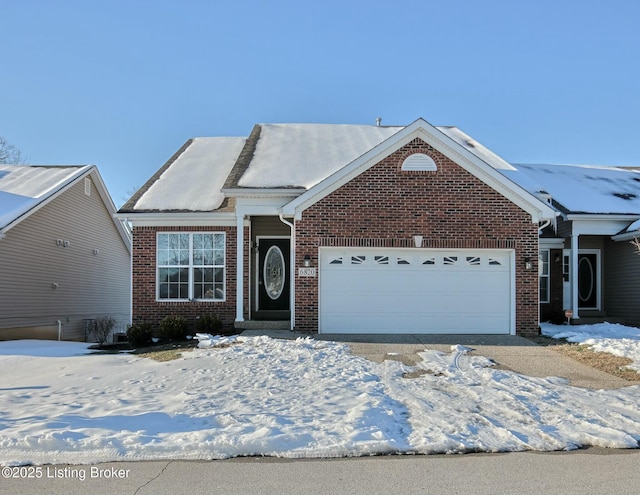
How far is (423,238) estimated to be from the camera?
557 inches

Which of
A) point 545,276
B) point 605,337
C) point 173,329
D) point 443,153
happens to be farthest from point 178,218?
point 545,276

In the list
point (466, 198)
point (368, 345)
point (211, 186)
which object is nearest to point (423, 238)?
point (466, 198)

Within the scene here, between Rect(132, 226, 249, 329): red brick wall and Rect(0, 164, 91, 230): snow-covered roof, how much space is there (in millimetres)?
4171

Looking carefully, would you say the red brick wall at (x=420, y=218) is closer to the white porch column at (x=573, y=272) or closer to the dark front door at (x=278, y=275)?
the dark front door at (x=278, y=275)

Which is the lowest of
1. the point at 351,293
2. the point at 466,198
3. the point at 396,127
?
the point at 351,293

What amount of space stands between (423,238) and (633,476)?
353 inches

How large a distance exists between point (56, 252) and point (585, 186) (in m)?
17.9

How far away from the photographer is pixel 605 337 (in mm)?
13773

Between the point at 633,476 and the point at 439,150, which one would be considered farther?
the point at 439,150

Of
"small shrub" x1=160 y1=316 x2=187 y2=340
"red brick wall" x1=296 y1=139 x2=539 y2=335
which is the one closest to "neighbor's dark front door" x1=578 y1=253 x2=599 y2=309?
"red brick wall" x1=296 y1=139 x2=539 y2=335

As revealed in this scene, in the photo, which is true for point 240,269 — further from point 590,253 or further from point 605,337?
point 590,253

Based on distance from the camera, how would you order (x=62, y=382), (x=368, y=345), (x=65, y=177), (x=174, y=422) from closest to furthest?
(x=174, y=422)
(x=62, y=382)
(x=368, y=345)
(x=65, y=177)

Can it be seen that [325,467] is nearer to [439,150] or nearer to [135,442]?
[135,442]

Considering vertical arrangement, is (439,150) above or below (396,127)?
below
